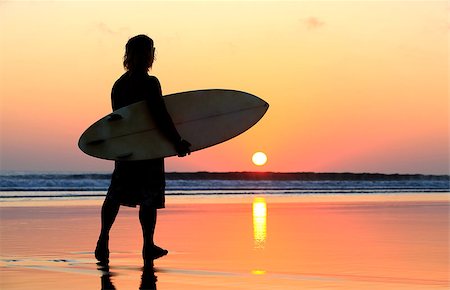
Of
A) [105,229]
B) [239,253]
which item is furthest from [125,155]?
[239,253]

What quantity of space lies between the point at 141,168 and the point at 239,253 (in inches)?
45.8

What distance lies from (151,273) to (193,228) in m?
4.40

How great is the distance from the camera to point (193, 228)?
10727 mm

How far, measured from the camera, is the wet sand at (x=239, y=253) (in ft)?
19.5

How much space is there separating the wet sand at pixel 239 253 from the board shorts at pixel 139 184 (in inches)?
19.0

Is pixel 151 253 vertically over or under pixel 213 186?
under

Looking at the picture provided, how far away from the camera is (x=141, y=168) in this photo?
7.34 m

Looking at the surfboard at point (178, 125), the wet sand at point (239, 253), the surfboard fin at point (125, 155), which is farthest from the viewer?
the surfboard at point (178, 125)

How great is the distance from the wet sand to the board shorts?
19.0 inches

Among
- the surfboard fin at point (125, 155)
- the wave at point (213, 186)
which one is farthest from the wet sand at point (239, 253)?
the wave at point (213, 186)

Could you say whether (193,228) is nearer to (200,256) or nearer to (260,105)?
(260,105)

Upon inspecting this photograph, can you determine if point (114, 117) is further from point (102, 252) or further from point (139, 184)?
point (102, 252)

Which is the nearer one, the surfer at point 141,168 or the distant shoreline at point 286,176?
the surfer at point 141,168

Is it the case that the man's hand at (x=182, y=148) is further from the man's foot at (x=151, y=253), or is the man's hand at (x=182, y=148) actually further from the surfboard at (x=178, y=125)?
the man's foot at (x=151, y=253)
